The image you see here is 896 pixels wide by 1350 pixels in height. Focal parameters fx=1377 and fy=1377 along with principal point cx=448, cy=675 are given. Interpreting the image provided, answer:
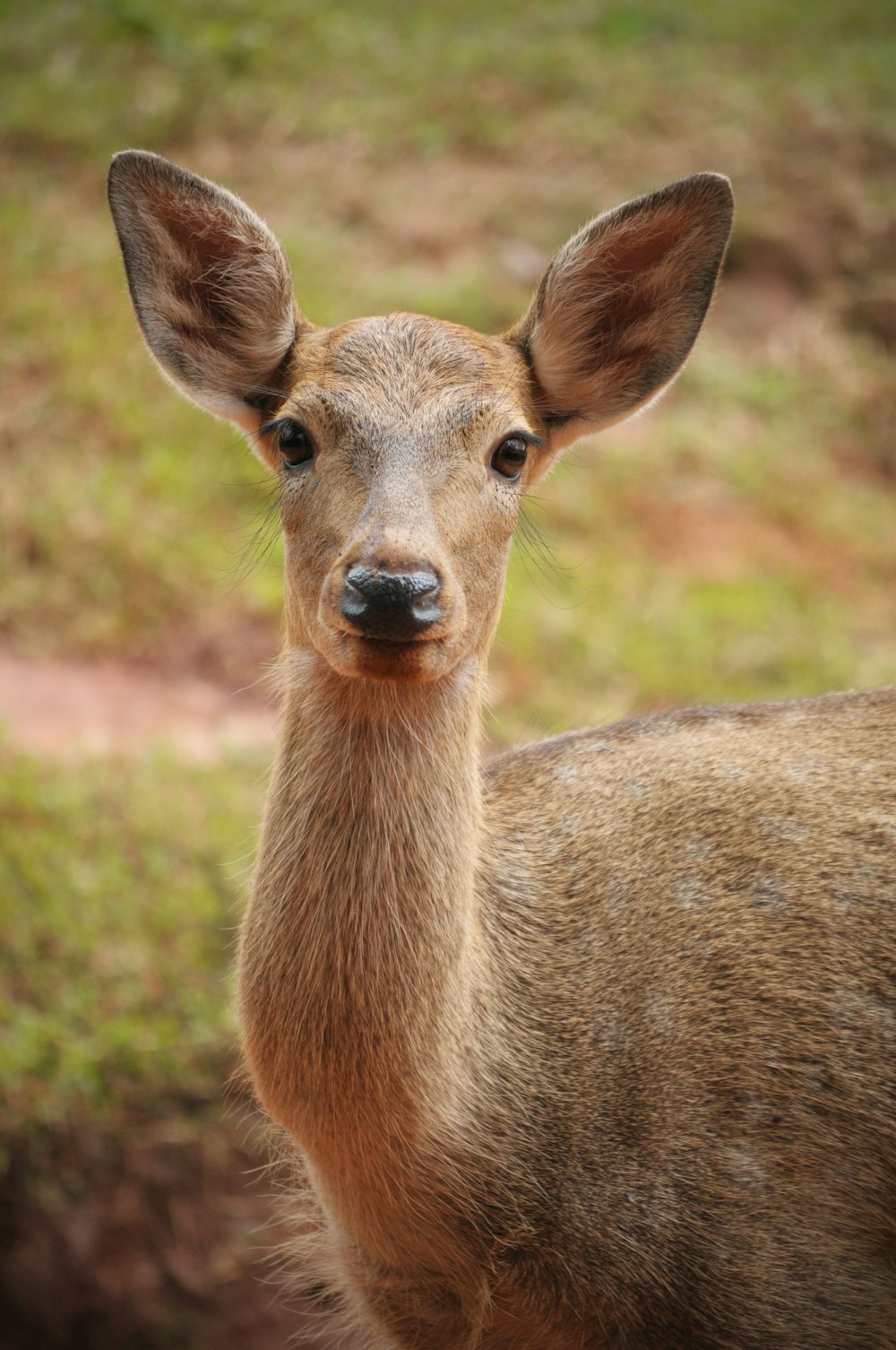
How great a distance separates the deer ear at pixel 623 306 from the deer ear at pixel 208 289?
58 centimetres

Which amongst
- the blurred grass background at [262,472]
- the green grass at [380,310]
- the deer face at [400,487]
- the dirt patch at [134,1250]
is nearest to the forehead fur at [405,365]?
the deer face at [400,487]

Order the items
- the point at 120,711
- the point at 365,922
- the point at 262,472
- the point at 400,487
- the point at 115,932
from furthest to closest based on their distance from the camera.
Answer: the point at 262,472, the point at 120,711, the point at 115,932, the point at 365,922, the point at 400,487

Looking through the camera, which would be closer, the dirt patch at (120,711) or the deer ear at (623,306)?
the deer ear at (623,306)

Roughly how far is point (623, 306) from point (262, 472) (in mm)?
4505

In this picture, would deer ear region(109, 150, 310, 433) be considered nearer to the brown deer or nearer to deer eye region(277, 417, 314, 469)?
the brown deer

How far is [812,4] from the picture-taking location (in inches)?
485

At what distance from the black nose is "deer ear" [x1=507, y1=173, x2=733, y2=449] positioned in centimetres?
102

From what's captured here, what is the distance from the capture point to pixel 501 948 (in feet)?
10.2

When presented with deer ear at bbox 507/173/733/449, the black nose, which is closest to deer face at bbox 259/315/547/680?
the black nose

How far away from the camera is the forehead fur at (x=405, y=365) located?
2.85 meters

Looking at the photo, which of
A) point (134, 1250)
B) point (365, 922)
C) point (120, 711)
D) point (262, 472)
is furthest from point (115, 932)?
point (262, 472)

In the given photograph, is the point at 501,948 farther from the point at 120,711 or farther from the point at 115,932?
the point at 120,711

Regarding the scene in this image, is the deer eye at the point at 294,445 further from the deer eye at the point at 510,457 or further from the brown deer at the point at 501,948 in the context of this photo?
the deer eye at the point at 510,457

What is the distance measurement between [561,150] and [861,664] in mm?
5449
